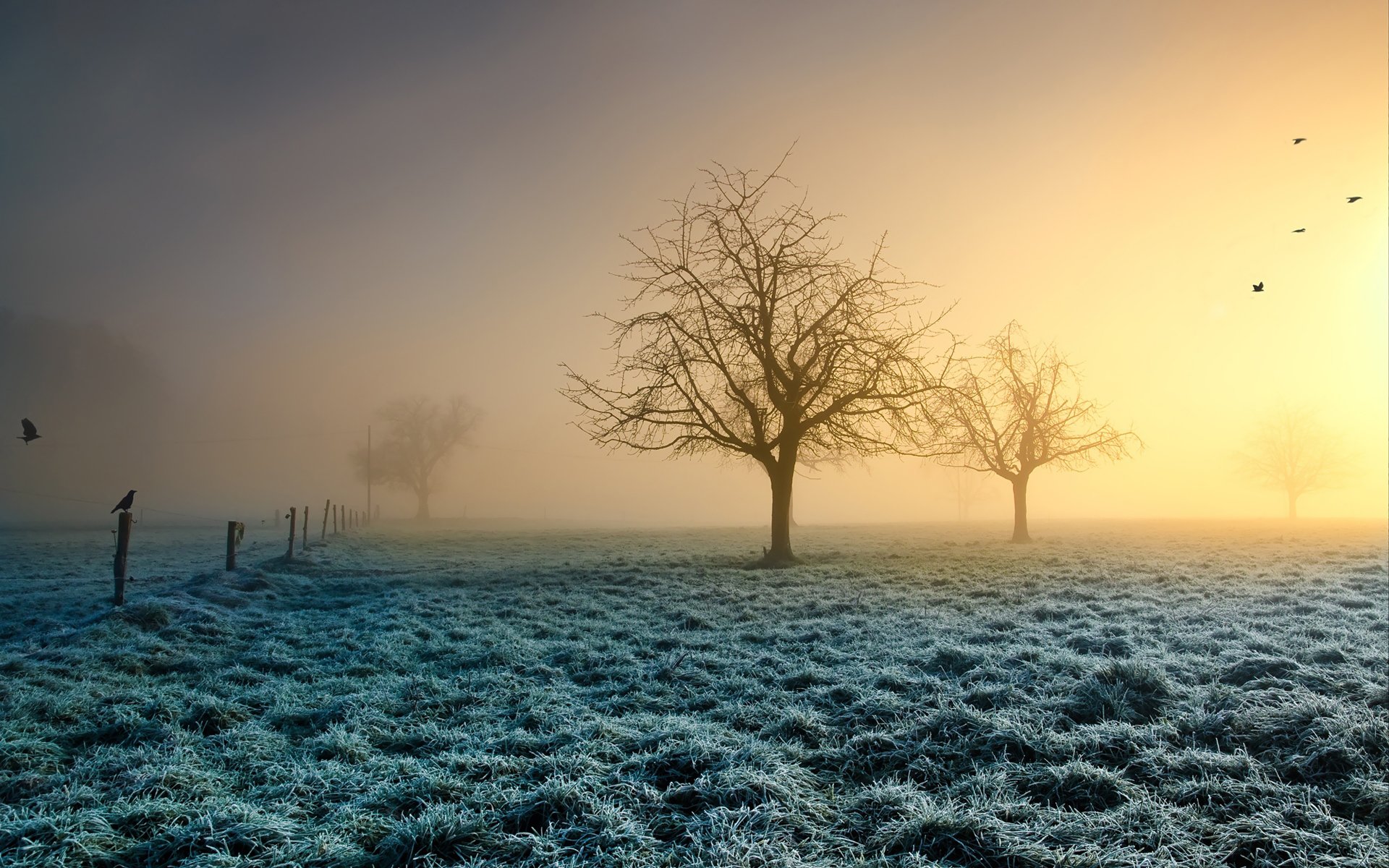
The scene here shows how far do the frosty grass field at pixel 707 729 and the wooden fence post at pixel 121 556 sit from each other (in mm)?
Answer: 920

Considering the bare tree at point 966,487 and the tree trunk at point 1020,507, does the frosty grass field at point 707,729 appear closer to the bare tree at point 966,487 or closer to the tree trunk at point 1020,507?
the tree trunk at point 1020,507

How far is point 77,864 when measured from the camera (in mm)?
4109

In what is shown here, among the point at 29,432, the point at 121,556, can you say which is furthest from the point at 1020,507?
the point at 29,432

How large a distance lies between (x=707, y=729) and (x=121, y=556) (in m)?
12.5

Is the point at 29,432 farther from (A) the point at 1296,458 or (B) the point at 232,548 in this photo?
(A) the point at 1296,458

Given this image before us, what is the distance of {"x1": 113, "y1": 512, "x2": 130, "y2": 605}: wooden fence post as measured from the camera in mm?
12359

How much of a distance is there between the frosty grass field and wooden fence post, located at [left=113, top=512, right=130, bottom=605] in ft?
3.02

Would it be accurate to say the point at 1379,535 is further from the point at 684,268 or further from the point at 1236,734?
the point at 1236,734

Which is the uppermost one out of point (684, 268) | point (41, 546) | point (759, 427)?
point (684, 268)

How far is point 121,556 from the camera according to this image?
498 inches

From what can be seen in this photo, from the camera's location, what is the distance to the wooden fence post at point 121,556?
1236cm

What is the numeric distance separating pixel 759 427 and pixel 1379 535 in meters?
30.1

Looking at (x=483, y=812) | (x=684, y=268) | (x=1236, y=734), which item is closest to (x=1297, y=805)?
(x=1236, y=734)

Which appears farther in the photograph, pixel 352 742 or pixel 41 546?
pixel 41 546
